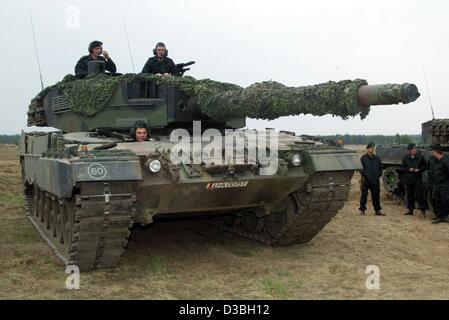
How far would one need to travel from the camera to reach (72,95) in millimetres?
9039

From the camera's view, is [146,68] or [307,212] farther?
[146,68]

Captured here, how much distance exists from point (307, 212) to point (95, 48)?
15.0 feet

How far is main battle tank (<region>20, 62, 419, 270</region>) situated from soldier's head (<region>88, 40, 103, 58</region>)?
0.64m

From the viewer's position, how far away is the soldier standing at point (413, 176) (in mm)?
12406

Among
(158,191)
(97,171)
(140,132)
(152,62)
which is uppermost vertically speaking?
(152,62)

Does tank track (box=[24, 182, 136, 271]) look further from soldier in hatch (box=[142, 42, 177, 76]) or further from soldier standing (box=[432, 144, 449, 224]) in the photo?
soldier standing (box=[432, 144, 449, 224])

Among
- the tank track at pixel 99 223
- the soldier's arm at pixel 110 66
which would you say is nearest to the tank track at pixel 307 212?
the tank track at pixel 99 223

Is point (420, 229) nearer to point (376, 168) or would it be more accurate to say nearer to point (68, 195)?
point (376, 168)

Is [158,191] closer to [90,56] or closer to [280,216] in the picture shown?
[280,216]

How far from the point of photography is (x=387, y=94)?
5238 mm

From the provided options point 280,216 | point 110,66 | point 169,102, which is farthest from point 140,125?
point 110,66
